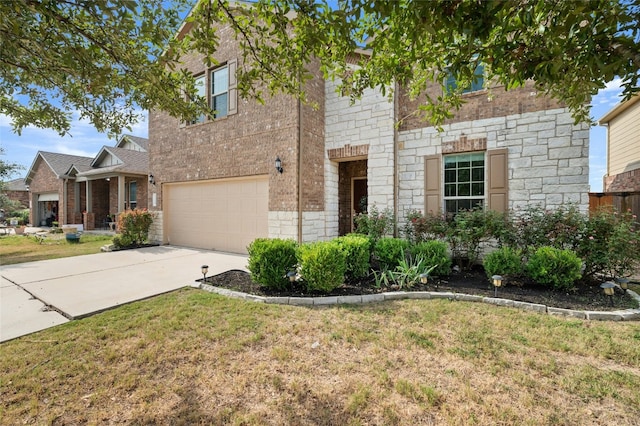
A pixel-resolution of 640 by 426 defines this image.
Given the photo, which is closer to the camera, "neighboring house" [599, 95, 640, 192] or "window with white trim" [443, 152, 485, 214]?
"window with white trim" [443, 152, 485, 214]

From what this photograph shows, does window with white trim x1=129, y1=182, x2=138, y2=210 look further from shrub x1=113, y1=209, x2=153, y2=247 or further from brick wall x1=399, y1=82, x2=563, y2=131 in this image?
brick wall x1=399, y1=82, x2=563, y2=131

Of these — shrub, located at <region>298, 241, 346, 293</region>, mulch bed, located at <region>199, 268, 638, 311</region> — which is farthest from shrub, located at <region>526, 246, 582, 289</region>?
shrub, located at <region>298, 241, 346, 293</region>

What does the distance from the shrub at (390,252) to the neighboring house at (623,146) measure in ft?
29.1

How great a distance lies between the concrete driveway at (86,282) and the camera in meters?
3.99

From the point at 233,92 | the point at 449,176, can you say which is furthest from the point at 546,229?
the point at 233,92

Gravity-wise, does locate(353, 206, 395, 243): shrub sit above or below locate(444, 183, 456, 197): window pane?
below

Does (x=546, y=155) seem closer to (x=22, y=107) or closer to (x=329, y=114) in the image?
(x=329, y=114)

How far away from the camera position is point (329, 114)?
8.25 meters

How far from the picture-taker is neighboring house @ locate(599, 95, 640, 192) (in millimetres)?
8977

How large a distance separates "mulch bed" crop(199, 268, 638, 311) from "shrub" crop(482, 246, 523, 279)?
270 millimetres

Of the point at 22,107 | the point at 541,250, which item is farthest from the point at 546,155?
the point at 22,107

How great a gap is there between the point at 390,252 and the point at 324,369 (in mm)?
3318

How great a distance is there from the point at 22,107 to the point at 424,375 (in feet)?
20.6

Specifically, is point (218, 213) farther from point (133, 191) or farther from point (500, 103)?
point (133, 191)
